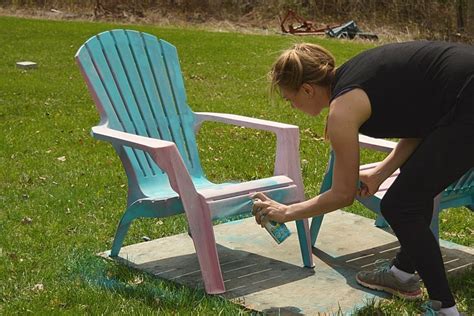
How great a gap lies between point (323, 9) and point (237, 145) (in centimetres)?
1958

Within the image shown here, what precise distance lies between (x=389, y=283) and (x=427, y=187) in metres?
0.75

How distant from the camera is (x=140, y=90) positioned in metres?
4.93

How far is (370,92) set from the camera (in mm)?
3215

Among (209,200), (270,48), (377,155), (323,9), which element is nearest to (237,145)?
(377,155)

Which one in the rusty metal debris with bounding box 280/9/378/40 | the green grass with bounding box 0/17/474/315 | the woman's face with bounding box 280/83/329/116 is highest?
the woman's face with bounding box 280/83/329/116

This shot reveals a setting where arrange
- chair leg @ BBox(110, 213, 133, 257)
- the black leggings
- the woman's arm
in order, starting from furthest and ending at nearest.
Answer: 1. chair leg @ BBox(110, 213, 133, 257)
2. the woman's arm
3. the black leggings

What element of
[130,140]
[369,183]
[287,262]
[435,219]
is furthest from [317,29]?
[369,183]

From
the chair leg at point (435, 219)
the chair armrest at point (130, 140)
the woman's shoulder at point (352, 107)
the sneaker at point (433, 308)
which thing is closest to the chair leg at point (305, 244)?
the chair leg at point (435, 219)

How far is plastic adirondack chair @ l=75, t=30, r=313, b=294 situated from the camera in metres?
3.91

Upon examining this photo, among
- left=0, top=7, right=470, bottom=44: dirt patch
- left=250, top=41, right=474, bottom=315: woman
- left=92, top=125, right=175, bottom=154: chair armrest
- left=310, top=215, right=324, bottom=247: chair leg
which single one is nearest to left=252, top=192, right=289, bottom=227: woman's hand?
left=250, top=41, right=474, bottom=315: woman

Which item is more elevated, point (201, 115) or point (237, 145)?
point (201, 115)

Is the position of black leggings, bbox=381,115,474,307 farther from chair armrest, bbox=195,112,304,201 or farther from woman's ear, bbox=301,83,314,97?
chair armrest, bbox=195,112,304,201

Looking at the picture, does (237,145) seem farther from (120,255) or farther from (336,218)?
(120,255)

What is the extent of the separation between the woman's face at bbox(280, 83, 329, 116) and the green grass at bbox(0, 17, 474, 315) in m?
0.84
